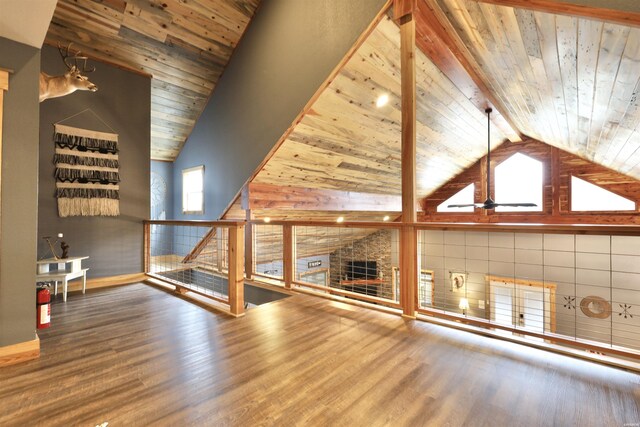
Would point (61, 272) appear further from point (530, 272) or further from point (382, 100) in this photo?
point (530, 272)

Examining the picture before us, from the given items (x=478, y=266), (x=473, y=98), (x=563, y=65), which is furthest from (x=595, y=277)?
(x=563, y=65)

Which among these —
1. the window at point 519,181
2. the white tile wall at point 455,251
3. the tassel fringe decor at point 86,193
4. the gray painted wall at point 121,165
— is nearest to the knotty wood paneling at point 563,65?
the window at point 519,181

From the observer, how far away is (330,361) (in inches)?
76.7

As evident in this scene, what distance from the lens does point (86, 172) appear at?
3867mm

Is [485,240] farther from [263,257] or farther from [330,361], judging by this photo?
[330,361]

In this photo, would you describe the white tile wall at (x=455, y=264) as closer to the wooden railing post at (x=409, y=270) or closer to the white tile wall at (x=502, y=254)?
the white tile wall at (x=502, y=254)

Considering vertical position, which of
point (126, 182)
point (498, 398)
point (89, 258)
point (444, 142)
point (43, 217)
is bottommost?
point (498, 398)

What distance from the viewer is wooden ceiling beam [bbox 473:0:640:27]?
1.46m

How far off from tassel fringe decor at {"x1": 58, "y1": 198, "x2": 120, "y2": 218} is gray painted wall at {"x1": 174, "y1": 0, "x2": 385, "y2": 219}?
137 cm

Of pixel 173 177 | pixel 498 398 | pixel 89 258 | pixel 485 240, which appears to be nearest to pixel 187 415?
pixel 498 398

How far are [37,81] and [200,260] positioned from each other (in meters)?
3.89

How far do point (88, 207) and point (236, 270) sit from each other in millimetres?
2489

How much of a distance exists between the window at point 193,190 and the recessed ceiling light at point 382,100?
315cm

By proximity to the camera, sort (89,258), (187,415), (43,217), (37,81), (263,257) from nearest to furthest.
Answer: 1. (187,415)
2. (37,81)
3. (43,217)
4. (89,258)
5. (263,257)
